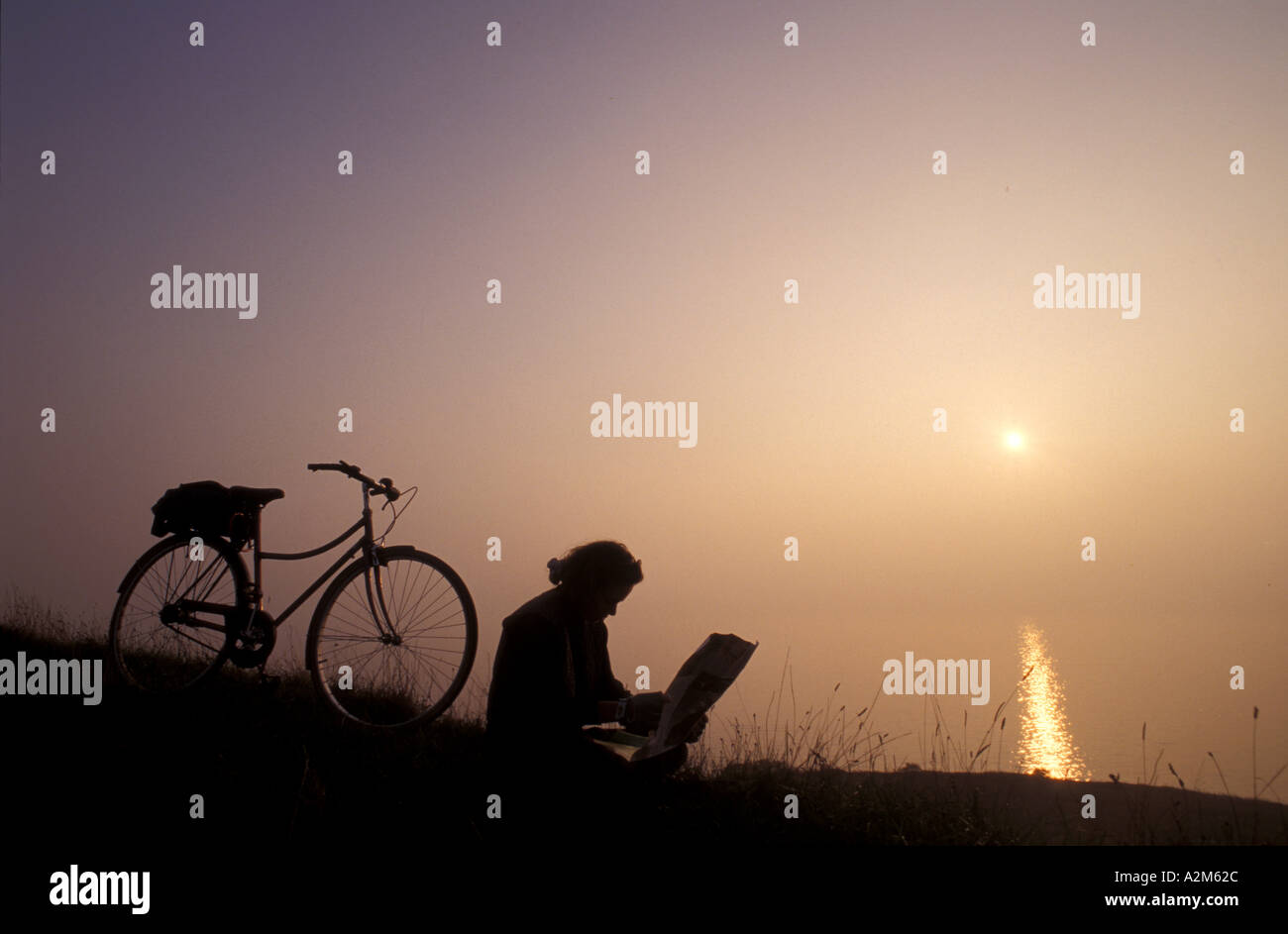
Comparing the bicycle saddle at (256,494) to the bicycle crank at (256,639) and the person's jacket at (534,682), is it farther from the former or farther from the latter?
the person's jacket at (534,682)

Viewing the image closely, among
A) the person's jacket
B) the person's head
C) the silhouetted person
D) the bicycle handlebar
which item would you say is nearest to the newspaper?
the silhouetted person

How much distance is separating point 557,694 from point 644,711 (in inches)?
24.6

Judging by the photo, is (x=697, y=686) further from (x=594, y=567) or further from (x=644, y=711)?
(x=594, y=567)

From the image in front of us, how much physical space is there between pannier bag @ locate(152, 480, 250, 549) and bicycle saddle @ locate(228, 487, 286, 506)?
0.04 m

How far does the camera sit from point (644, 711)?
4.32m

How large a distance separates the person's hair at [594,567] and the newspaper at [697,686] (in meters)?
0.52

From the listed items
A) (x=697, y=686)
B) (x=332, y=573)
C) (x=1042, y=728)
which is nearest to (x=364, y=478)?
(x=332, y=573)

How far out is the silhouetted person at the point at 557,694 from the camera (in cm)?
386

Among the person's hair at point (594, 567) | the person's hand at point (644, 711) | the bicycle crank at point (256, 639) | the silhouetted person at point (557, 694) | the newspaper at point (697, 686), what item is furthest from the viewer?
the bicycle crank at point (256, 639)

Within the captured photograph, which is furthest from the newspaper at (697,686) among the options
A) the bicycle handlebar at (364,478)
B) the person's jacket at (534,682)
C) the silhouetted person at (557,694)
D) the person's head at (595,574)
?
the bicycle handlebar at (364,478)

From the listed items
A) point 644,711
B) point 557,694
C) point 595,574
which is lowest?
point 644,711

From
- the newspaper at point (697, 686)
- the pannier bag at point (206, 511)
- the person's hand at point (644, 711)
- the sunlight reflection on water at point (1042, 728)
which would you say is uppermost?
the pannier bag at point (206, 511)
